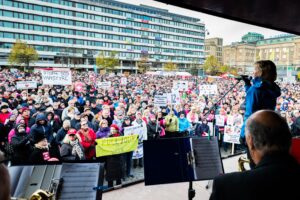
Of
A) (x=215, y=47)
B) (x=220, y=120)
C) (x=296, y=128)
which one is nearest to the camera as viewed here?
(x=296, y=128)

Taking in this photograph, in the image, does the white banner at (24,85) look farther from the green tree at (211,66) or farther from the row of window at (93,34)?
the green tree at (211,66)

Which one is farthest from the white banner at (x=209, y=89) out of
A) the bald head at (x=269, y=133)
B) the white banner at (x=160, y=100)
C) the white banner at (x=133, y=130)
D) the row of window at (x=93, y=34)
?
the row of window at (x=93, y=34)

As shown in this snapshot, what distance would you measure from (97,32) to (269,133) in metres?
83.7

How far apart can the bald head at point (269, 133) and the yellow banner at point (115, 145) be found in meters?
4.96

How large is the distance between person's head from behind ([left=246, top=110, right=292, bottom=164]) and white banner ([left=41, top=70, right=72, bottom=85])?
12741mm

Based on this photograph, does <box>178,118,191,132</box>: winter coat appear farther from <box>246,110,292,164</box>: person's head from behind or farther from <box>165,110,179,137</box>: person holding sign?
<box>246,110,292,164</box>: person's head from behind

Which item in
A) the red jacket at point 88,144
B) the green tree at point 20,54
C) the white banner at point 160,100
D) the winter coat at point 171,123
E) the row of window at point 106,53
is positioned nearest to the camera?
the red jacket at point 88,144

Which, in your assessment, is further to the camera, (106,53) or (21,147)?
(106,53)

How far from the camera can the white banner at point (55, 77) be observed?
13106 mm

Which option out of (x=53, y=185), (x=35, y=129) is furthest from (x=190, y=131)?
(x=53, y=185)

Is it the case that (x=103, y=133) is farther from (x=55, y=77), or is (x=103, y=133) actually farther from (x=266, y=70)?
(x=55, y=77)

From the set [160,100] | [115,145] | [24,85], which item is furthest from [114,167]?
[24,85]

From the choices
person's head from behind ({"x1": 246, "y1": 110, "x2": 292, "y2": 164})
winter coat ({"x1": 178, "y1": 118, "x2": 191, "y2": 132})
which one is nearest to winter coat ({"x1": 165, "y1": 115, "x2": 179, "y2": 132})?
winter coat ({"x1": 178, "y1": 118, "x2": 191, "y2": 132})

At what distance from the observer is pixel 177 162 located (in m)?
2.83
